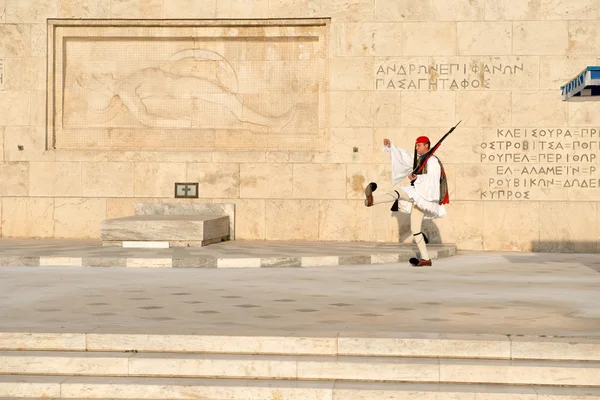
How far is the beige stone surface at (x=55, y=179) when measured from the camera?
2036 cm

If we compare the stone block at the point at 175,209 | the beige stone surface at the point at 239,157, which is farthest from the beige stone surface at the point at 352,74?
the stone block at the point at 175,209

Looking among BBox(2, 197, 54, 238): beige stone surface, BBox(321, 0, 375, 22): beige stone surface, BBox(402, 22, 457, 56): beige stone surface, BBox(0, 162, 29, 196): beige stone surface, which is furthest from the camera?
BBox(0, 162, 29, 196): beige stone surface

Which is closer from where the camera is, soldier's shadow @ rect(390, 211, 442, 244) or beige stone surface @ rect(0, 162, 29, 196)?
soldier's shadow @ rect(390, 211, 442, 244)

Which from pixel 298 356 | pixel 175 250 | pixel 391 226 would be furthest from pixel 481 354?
pixel 391 226

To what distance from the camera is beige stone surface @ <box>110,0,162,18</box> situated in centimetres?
2036

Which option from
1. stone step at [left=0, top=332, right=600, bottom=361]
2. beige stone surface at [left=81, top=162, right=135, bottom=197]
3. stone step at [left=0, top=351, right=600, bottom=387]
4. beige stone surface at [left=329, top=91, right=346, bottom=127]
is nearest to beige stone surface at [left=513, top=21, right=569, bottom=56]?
beige stone surface at [left=329, top=91, right=346, bottom=127]

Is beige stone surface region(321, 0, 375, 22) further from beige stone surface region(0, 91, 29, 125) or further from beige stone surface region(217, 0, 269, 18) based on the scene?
beige stone surface region(0, 91, 29, 125)

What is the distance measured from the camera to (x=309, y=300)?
1114 cm

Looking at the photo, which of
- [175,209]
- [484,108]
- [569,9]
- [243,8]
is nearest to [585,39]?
[569,9]

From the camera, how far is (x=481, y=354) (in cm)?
793

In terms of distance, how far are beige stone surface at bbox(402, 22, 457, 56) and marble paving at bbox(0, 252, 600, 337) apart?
17.1 ft

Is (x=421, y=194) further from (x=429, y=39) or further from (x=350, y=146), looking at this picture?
(x=429, y=39)

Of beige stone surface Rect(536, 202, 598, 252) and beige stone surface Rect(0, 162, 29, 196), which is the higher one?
beige stone surface Rect(0, 162, 29, 196)

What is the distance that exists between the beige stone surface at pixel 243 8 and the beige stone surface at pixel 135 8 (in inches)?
49.1
